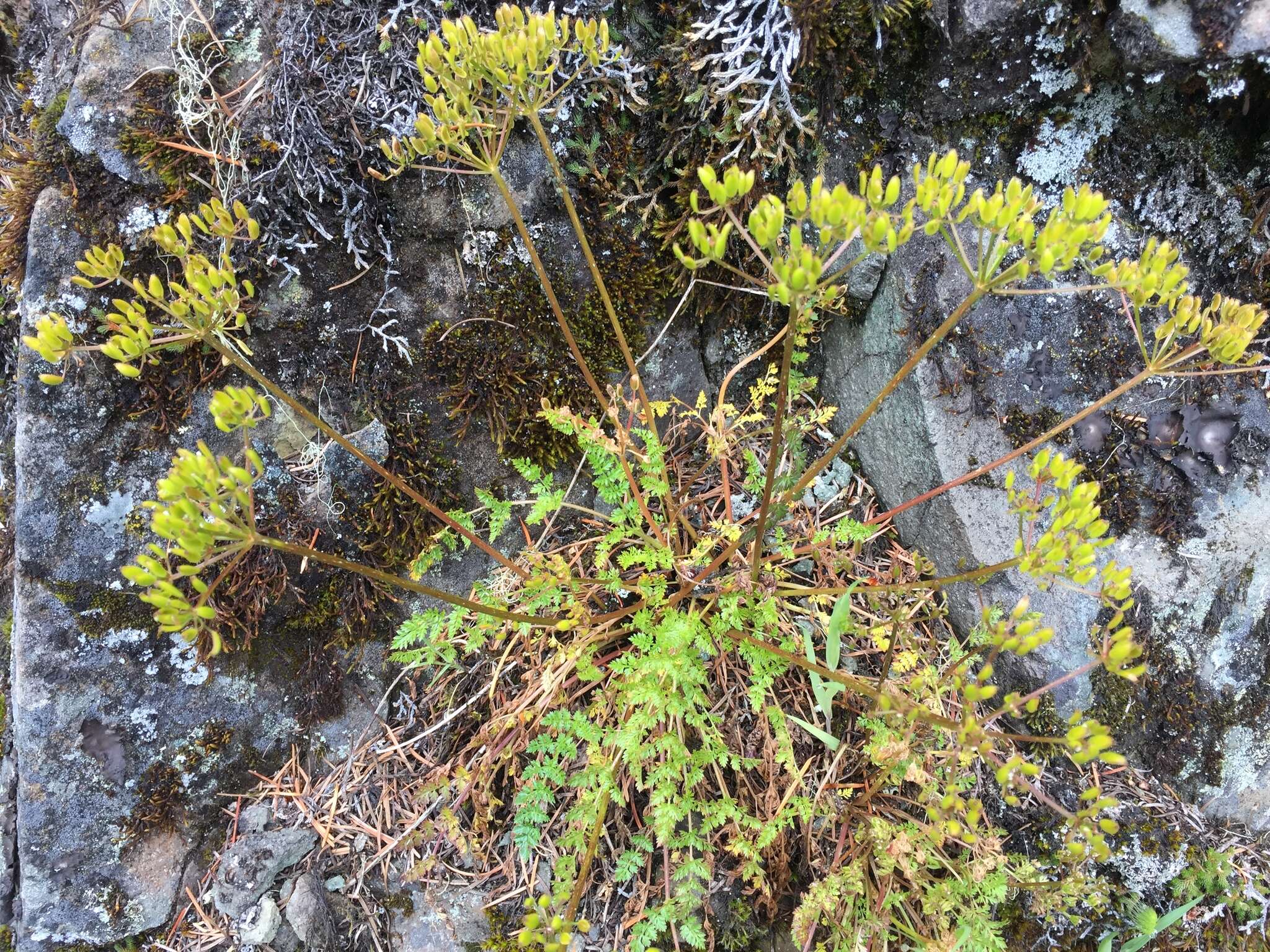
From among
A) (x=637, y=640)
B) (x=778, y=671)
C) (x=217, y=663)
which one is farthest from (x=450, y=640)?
(x=778, y=671)

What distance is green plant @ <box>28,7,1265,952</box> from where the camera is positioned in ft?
8.07

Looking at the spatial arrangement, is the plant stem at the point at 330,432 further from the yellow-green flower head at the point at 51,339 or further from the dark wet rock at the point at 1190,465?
the dark wet rock at the point at 1190,465

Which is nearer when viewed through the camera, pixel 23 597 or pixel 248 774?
pixel 23 597

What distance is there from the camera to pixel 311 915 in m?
3.22

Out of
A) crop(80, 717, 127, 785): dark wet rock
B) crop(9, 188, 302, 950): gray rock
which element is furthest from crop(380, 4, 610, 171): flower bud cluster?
crop(80, 717, 127, 785): dark wet rock

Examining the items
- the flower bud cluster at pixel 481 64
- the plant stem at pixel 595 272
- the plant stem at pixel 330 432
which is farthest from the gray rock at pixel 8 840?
the flower bud cluster at pixel 481 64

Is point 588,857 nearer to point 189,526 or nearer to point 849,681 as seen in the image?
point 849,681

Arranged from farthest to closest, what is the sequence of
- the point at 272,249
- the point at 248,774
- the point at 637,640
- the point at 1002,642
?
the point at 248,774 → the point at 272,249 → the point at 637,640 → the point at 1002,642

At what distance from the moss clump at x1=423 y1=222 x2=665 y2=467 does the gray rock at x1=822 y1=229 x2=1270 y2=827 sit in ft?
4.28

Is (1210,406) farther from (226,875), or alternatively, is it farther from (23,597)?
(23,597)

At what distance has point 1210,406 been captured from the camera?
10.9 ft

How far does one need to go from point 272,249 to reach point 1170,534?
4.15 meters

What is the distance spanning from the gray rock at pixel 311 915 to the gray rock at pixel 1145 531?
10.3 ft

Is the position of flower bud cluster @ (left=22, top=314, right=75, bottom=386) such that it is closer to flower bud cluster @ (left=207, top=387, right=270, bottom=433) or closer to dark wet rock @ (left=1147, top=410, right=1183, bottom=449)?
flower bud cluster @ (left=207, top=387, right=270, bottom=433)
